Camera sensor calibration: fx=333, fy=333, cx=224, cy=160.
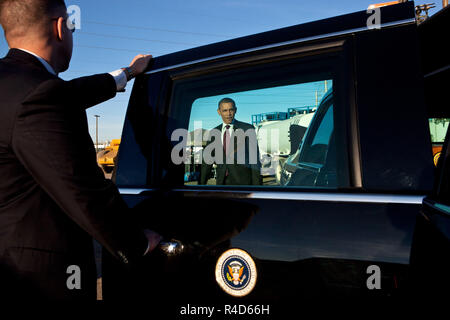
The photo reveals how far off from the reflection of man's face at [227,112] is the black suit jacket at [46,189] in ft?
2.44

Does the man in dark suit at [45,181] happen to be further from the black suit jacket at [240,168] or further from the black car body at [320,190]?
the black suit jacket at [240,168]

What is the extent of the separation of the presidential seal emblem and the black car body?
0.07 feet

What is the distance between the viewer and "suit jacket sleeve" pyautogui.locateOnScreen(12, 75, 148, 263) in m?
1.02

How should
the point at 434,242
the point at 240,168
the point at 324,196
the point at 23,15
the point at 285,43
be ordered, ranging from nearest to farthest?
the point at 434,242, the point at 23,15, the point at 324,196, the point at 285,43, the point at 240,168

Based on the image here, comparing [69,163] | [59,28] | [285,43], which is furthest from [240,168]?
[59,28]

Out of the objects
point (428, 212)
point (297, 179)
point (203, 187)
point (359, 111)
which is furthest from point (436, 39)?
point (203, 187)

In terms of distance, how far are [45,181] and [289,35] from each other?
1.16 meters

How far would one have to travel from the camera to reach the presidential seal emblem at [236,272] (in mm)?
1254

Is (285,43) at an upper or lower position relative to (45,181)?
upper

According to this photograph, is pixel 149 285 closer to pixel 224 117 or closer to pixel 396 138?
pixel 224 117

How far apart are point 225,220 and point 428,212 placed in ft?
2.35

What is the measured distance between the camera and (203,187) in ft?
5.17

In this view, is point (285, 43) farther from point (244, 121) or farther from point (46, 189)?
point (46, 189)

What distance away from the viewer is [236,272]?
4.20 ft
